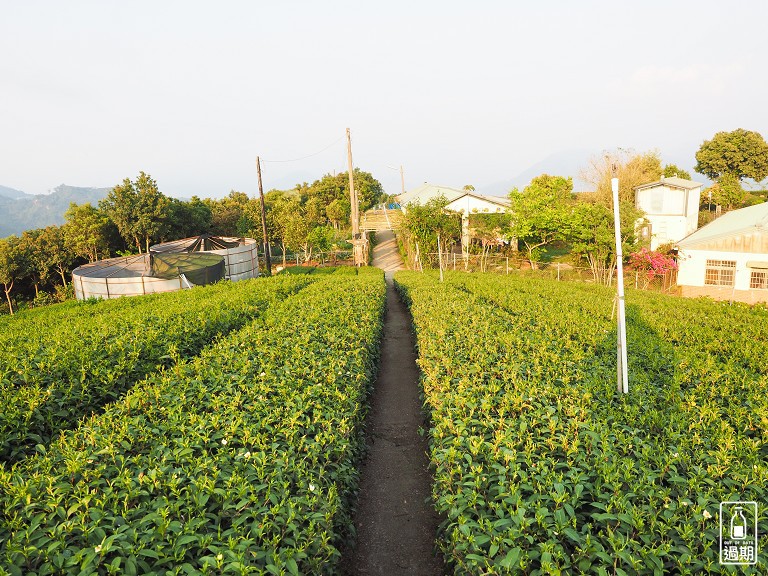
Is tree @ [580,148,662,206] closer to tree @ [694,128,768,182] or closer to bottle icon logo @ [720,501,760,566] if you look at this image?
tree @ [694,128,768,182]

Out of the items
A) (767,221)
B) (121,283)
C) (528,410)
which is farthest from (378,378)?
(767,221)

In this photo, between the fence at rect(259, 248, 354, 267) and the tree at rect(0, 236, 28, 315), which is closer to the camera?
the tree at rect(0, 236, 28, 315)

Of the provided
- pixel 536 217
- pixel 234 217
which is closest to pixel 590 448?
pixel 536 217

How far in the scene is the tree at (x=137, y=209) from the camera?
29656 millimetres

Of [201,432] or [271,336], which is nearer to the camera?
[201,432]

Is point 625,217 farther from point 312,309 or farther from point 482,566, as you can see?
point 482,566

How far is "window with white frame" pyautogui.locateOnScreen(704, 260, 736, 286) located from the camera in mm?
A: 18828

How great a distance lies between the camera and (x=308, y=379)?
546 centimetres

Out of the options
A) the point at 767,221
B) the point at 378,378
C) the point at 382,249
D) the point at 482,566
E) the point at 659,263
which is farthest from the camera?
the point at 382,249

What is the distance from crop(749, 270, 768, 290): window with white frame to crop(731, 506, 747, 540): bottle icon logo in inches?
811

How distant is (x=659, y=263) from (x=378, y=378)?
16608 millimetres

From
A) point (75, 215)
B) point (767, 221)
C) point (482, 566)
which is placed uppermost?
point (75, 215)

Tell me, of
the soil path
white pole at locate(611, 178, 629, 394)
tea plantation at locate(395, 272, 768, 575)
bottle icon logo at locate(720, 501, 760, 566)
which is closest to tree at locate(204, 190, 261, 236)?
the soil path

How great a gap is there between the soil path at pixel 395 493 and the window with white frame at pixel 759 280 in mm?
17607
